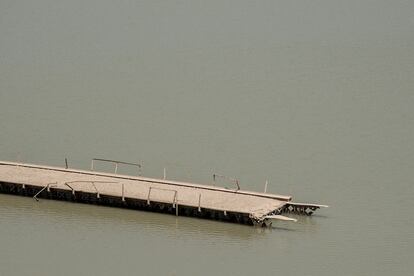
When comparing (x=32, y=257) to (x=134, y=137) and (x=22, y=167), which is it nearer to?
(x=22, y=167)

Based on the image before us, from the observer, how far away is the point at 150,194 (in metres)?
19.5

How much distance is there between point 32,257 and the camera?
16984 millimetres

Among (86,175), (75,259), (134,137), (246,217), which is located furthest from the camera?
(134,137)

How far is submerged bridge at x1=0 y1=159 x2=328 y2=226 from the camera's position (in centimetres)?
1875

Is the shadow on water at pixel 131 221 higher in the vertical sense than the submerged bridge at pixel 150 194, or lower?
lower

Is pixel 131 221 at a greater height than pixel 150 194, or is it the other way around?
pixel 150 194

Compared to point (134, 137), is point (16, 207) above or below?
below

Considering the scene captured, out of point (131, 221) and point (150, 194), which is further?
point (150, 194)

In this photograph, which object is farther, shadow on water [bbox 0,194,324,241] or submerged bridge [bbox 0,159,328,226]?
submerged bridge [bbox 0,159,328,226]

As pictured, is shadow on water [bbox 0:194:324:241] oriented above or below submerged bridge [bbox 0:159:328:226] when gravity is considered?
below

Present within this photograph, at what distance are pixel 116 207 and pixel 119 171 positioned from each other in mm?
1899

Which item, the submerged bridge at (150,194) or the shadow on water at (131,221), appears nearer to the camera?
the shadow on water at (131,221)

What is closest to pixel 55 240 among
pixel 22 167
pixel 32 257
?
pixel 32 257

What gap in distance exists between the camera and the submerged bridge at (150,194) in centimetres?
1875
